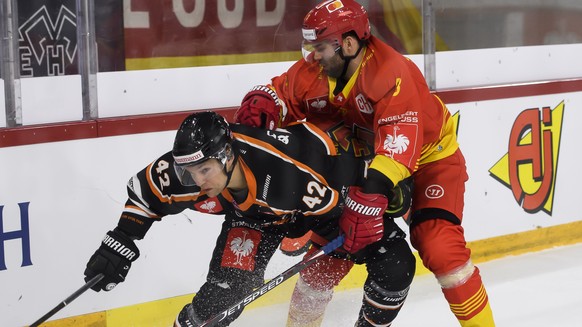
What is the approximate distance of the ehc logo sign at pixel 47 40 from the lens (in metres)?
3.73

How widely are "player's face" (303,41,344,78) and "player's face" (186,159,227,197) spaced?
0.63 meters

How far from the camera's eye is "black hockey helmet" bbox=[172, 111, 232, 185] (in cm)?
275

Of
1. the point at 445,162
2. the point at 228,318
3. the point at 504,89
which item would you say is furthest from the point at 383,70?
the point at 504,89

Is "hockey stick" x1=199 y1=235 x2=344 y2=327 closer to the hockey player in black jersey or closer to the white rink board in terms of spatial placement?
the hockey player in black jersey

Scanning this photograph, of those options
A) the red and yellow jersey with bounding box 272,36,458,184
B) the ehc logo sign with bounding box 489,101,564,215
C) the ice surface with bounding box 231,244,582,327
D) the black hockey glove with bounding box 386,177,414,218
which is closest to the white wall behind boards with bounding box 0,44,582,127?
the ehc logo sign with bounding box 489,101,564,215

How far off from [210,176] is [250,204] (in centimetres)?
21

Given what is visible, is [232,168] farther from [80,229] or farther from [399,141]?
[80,229]

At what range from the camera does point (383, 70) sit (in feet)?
10.4

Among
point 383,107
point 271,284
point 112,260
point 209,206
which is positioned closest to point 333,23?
point 383,107

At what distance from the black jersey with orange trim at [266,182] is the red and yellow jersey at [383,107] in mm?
159

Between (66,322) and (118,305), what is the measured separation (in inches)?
8.5

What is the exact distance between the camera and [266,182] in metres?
2.91

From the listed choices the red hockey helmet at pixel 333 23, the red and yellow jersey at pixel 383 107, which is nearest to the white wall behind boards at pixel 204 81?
the red and yellow jersey at pixel 383 107

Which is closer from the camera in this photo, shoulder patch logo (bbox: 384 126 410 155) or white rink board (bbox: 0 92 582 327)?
shoulder patch logo (bbox: 384 126 410 155)
